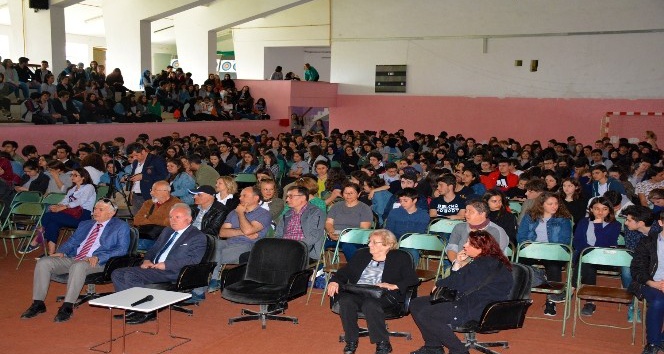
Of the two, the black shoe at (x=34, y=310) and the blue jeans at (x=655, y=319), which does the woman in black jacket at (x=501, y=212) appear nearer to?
the blue jeans at (x=655, y=319)

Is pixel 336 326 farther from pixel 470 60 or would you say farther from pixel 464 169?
pixel 470 60

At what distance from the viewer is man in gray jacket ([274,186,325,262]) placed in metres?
7.44

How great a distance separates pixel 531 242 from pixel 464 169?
303cm

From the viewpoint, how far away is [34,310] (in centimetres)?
679

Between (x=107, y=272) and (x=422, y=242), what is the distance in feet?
9.81

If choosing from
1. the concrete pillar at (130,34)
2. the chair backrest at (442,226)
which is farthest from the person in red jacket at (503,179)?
the concrete pillar at (130,34)

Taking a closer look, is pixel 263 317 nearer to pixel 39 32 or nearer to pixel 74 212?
pixel 74 212

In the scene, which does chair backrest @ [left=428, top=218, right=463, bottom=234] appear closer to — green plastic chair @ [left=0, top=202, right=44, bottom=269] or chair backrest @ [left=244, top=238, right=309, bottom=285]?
chair backrest @ [left=244, top=238, right=309, bottom=285]

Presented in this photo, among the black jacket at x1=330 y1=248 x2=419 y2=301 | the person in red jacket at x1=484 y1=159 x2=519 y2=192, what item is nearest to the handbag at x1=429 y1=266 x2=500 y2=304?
the black jacket at x1=330 y1=248 x2=419 y2=301

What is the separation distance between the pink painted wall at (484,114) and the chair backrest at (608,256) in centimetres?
1362

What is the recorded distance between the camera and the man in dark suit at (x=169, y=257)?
21.7 ft

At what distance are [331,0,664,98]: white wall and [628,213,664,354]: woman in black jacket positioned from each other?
1410 cm

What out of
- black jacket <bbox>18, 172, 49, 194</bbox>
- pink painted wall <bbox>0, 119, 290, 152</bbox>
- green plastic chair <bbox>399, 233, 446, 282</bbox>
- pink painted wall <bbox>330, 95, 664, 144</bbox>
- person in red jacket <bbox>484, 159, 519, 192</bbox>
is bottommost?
green plastic chair <bbox>399, 233, 446, 282</bbox>

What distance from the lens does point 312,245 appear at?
24.4ft
